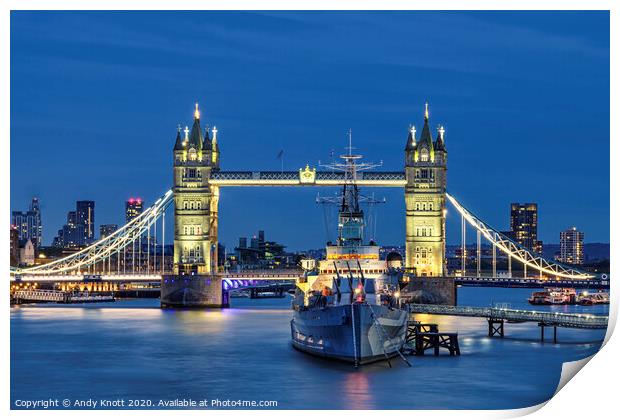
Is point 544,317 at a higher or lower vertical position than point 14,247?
lower

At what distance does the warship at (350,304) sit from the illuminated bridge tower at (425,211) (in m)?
31.8

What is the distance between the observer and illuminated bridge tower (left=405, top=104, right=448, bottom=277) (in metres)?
93.1

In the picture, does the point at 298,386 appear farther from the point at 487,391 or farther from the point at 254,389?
the point at 487,391

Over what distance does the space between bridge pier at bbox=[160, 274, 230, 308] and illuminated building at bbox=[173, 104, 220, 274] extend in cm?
192

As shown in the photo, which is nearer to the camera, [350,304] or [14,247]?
[350,304]

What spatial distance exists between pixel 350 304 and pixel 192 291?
44.4 m

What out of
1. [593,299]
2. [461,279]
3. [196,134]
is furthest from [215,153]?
[593,299]

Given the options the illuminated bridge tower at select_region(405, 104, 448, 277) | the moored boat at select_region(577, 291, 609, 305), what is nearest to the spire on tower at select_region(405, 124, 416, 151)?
the illuminated bridge tower at select_region(405, 104, 448, 277)

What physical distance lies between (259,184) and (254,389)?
4671cm

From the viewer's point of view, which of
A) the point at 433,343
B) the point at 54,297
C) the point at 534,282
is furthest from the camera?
the point at 54,297

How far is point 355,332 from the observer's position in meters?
47.2

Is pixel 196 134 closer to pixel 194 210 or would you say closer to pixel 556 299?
pixel 194 210

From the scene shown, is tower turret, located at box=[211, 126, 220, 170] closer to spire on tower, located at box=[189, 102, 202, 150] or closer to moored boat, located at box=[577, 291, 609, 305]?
spire on tower, located at box=[189, 102, 202, 150]

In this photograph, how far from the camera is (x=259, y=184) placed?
90.8 metres
